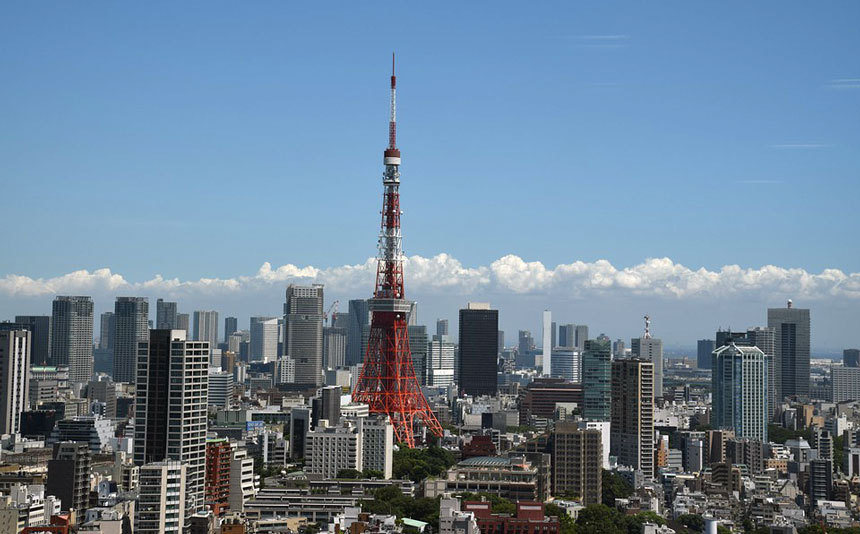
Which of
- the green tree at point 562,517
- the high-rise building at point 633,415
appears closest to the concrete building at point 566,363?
the high-rise building at point 633,415

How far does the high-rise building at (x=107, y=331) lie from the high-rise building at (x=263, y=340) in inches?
1102

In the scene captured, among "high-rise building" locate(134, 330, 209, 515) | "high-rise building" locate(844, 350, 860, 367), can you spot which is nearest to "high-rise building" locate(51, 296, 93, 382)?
"high-rise building" locate(134, 330, 209, 515)

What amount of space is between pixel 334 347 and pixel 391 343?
74.3m

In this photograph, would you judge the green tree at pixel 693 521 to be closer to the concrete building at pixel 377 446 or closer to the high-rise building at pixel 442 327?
the concrete building at pixel 377 446

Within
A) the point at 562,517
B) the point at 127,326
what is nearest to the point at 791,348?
the point at 127,326

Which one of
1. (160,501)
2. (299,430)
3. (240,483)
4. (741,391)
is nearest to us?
(160,501)

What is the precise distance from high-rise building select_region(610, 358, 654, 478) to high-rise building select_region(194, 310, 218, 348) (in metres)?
85.4

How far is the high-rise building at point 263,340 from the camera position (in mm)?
142125

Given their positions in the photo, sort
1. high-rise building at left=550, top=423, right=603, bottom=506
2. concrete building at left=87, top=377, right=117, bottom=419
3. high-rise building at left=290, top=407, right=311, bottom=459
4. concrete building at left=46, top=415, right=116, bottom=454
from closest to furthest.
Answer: high-rise building at left=550, top=423, right=603, bottom=506 → high-rise building at left=290, top=407, right=311, bottom=459 → concrete building at left=46, top=415, right=116, bottom=454 → concrete building at left=87, top=377, right=117, bottom=419

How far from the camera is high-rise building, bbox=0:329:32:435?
61188 mm

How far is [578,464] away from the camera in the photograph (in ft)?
148

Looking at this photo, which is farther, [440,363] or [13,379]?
[440,363]

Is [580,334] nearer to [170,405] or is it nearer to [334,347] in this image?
[334,347]

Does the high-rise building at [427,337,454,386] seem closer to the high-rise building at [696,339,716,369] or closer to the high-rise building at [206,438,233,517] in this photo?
the high-rise building at [696,339,716,369]
